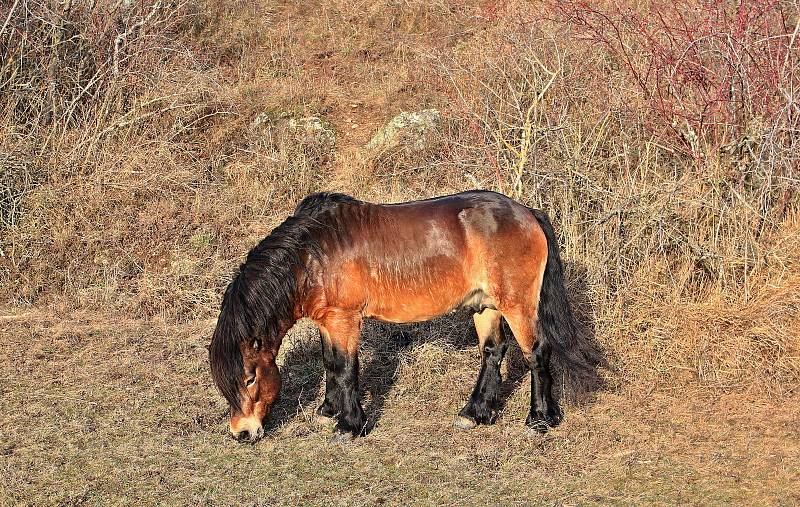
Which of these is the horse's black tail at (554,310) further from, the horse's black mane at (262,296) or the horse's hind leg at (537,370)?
the horse's black mane at (262,296)

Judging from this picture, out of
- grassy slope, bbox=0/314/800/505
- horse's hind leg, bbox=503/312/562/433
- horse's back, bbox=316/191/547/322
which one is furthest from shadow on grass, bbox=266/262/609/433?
horse's back, bbox=316/191/547/322

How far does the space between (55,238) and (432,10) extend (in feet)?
23.3

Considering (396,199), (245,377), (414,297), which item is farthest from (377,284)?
(396,199)

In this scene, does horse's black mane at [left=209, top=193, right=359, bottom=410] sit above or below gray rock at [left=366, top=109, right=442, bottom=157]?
above

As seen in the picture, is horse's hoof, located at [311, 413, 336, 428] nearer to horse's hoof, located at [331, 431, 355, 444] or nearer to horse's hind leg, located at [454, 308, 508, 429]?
horse's hoof, located at [331, 431, 355, 444]

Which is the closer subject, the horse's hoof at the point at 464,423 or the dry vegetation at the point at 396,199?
the dry vegetation at the point at 396,199

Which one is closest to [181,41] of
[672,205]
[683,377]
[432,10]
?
[432,10]

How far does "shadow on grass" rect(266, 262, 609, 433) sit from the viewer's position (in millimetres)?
5547

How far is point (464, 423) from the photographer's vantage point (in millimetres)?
5297

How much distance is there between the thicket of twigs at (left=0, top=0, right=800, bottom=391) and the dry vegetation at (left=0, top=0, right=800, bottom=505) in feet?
0.10

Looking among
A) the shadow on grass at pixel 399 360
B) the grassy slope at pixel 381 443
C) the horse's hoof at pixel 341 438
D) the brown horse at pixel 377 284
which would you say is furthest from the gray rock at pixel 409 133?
the horse's hoof at pixel 341 438

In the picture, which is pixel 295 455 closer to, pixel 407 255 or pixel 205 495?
pixel 205 495

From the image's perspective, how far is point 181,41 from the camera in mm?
11672

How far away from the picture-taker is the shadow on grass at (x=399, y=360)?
5547 millimetres
